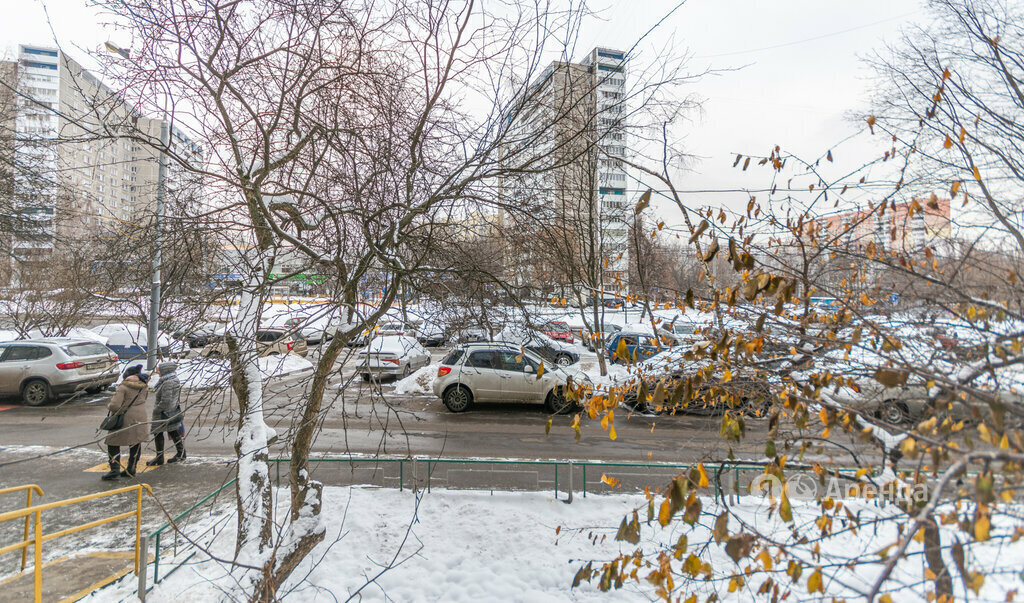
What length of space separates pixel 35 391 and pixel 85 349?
142 cm

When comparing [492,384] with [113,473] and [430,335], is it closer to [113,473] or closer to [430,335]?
[113,473]

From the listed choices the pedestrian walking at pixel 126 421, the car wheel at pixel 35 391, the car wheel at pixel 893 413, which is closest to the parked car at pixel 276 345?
the car wheel at pixel 893 413

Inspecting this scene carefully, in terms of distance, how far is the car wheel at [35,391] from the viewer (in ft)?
39.8

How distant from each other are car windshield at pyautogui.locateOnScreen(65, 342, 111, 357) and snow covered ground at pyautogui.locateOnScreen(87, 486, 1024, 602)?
34.2 feet

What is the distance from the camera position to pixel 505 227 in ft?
16.6

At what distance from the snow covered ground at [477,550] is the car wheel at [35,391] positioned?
10250mm

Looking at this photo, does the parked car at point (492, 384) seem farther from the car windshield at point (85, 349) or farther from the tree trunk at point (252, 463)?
the car windshield at point (85, 349)

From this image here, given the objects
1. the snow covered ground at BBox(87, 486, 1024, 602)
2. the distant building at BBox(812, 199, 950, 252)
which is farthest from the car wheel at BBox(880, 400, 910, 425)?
the snow covered ground at BBox(87, 486, 1024, 602)

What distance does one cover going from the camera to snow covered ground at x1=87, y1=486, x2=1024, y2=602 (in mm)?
4504

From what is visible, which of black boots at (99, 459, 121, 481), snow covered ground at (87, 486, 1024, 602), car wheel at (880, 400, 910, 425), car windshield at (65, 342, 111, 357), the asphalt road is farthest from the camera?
car windshield at (65, 342, 111, 357)

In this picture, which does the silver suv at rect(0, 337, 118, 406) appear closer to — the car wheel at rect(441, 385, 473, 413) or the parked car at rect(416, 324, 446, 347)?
the car wheel at rect(441, 385, 473, 413)

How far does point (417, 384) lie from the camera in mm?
14883

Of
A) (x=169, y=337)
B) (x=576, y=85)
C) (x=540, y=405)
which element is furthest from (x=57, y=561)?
(x=540, y=405)

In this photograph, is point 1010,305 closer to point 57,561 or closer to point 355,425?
point 57,561
